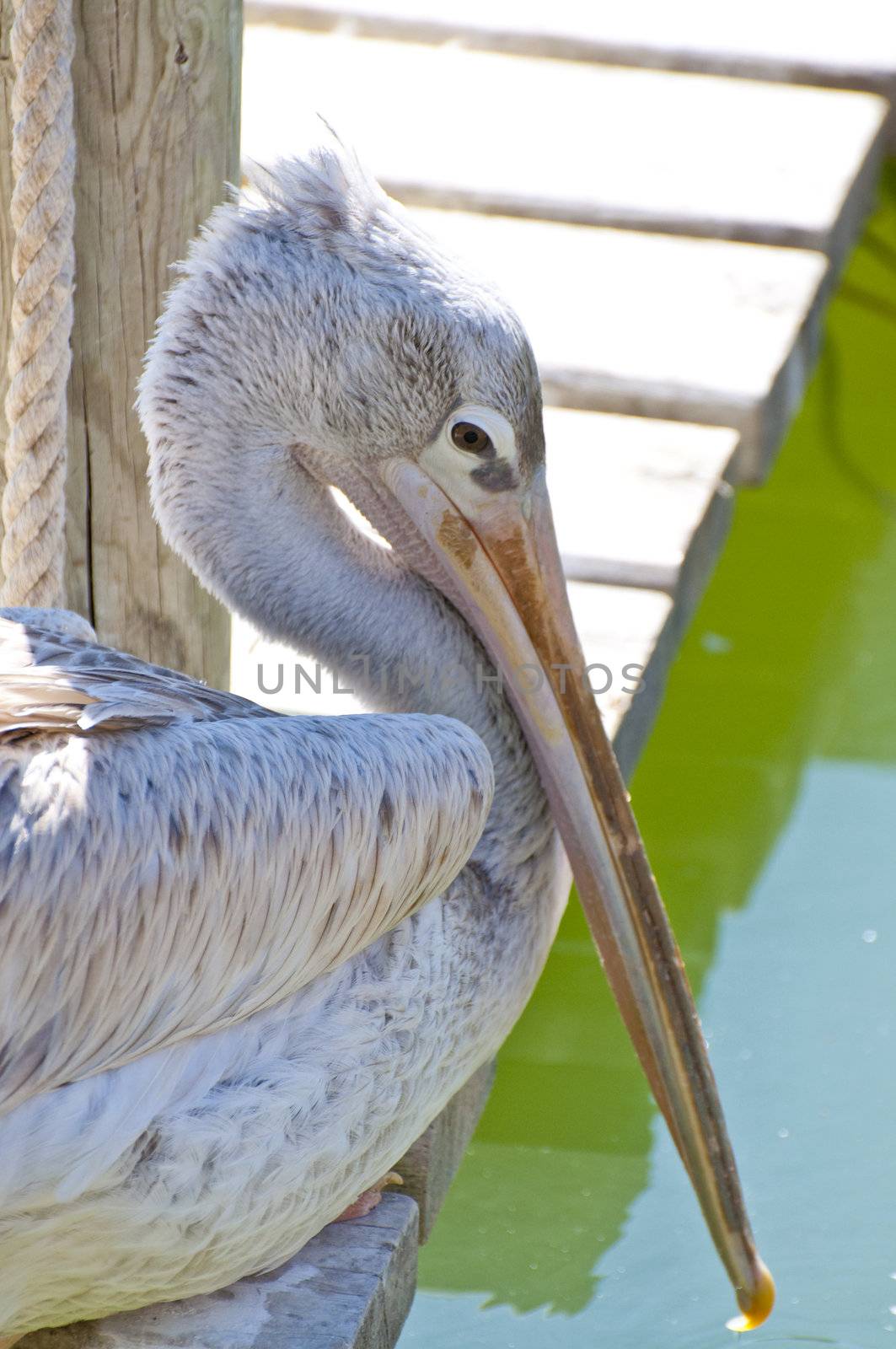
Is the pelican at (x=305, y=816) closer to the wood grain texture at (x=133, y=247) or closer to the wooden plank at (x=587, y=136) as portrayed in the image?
the wood grain texture at (x=133, y=247)

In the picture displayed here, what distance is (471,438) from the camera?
2006 mm

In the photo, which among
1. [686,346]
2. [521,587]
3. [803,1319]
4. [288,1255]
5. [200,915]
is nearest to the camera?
[200,915]

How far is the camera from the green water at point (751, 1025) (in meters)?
2.61

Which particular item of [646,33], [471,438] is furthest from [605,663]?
[646,33]

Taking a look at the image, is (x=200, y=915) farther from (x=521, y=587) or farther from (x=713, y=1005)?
(x=713, y=1005)

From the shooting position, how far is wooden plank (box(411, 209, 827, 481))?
11.6 ft

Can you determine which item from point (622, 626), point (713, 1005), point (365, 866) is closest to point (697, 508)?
point (622, 626)

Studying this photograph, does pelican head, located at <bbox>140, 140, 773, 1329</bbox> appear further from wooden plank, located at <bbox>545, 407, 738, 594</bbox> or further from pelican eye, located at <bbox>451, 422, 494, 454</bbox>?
wooden plank, located at <bbox>545, 407, 738, 594</bbox>

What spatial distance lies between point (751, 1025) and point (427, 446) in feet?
4.85

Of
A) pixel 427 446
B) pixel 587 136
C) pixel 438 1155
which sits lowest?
pixel 438 1155

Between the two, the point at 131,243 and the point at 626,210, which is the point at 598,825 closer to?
the point at 131,243

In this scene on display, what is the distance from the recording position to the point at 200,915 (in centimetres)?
167

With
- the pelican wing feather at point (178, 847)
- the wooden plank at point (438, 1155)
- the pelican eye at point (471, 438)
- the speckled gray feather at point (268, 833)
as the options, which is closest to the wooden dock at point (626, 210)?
the wooden plank at point (438, 1155)

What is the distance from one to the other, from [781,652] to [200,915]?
8.67ft
